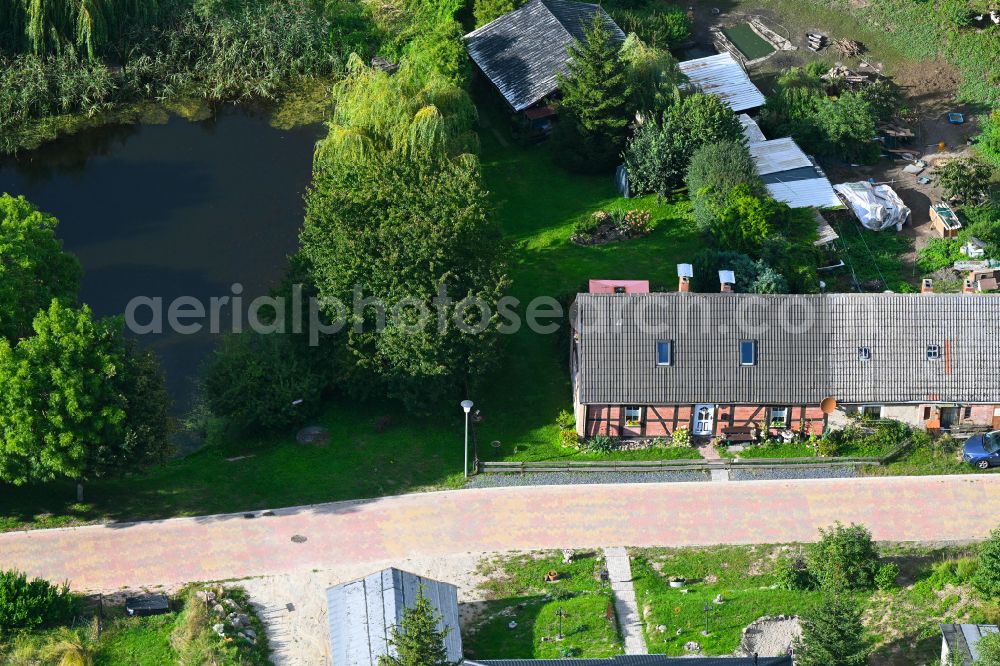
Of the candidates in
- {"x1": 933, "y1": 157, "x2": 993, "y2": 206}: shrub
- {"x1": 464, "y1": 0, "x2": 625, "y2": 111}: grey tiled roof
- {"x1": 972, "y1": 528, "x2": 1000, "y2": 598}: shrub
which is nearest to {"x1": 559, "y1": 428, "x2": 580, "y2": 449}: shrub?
{"x1": 972, "y1": 528, "x2": 1000, "y2": 598}: shrub

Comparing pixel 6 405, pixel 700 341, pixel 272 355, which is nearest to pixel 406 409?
pixel 272 355

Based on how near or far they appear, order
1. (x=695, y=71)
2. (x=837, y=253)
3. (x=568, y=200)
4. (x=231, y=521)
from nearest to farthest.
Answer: (x=231, y=521)
(x=837, y=253)
(x=568, y=200)
(x=695, y=71)

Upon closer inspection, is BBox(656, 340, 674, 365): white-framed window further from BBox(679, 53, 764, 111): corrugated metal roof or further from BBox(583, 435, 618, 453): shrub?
BBox(679, 53, 764, 111): corrugated metal roof

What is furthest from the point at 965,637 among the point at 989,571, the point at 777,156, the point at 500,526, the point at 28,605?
the point at 28,605

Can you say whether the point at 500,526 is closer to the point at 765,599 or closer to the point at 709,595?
the point at 709,595

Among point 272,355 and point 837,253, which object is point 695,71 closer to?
point 837,253
